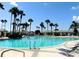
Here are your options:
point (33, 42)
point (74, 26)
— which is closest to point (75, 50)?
point (74, 26)

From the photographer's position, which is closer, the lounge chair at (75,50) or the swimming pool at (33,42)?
the lounge chair at (75,50)

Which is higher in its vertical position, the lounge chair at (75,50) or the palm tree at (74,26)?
the palm tree at (74,26)

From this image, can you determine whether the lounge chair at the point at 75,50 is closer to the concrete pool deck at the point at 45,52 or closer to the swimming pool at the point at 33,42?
the concrete pool deck at the point at 45,52

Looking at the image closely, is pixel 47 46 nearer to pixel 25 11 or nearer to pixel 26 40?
pixel 26 40

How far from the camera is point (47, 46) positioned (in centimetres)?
456

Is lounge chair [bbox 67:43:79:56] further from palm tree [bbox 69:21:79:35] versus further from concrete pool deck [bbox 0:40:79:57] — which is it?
palm tree [bbox 69:21:79:35]

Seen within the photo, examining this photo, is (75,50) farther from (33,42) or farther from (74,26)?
(33,42)

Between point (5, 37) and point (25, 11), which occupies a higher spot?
point (25, 11)

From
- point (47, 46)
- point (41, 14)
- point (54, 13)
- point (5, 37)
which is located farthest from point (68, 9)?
point (5, 37)

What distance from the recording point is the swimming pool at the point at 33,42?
176 inches

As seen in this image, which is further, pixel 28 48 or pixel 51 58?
pixel 28 48

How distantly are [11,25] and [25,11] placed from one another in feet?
1.55

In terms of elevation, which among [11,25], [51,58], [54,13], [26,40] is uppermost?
[54,13]

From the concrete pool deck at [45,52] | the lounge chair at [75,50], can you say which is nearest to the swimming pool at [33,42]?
the concrete pool deck at [45,52]
